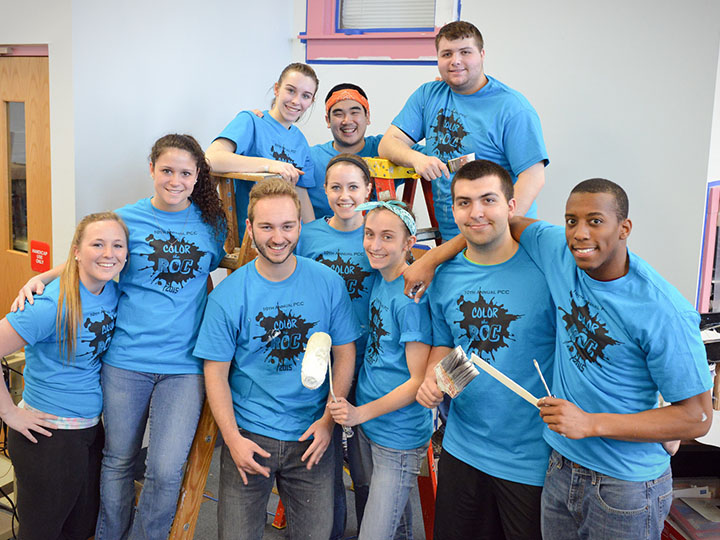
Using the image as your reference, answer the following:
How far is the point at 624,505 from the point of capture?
1830mm

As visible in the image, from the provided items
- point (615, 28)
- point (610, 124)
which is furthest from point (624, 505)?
point (615, 28)

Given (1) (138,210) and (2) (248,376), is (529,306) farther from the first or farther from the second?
(1) (138,210)

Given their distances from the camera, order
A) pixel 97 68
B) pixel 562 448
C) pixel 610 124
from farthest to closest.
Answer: pixel 610 124 → pixel 97 68 → pixel 562 448

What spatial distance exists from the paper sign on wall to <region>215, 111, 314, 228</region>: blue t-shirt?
4.29 ft

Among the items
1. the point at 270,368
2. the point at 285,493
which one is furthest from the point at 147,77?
the point at 285,493

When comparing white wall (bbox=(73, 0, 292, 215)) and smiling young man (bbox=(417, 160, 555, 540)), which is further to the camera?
white wall (bbox=(73, 0, 292, 215))

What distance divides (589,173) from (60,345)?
3.00 metres

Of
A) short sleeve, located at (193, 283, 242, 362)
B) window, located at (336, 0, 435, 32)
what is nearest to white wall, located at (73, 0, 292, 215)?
window, located at (336, 0, 435, 32)

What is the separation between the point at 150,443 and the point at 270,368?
Answer: 2.01ft

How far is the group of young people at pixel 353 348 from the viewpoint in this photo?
1.92m

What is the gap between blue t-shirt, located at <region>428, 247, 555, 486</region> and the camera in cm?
212

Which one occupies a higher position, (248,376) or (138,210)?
(138,210)

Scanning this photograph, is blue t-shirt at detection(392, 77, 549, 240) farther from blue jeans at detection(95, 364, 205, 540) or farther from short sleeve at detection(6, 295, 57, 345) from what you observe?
short sleeve at detection(6, 295, 57, 345)

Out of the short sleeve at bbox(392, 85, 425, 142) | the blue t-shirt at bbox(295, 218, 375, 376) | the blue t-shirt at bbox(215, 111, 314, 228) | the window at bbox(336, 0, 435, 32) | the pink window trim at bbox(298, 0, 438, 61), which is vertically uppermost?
the window at bbox(336, 0, 435, 32)
